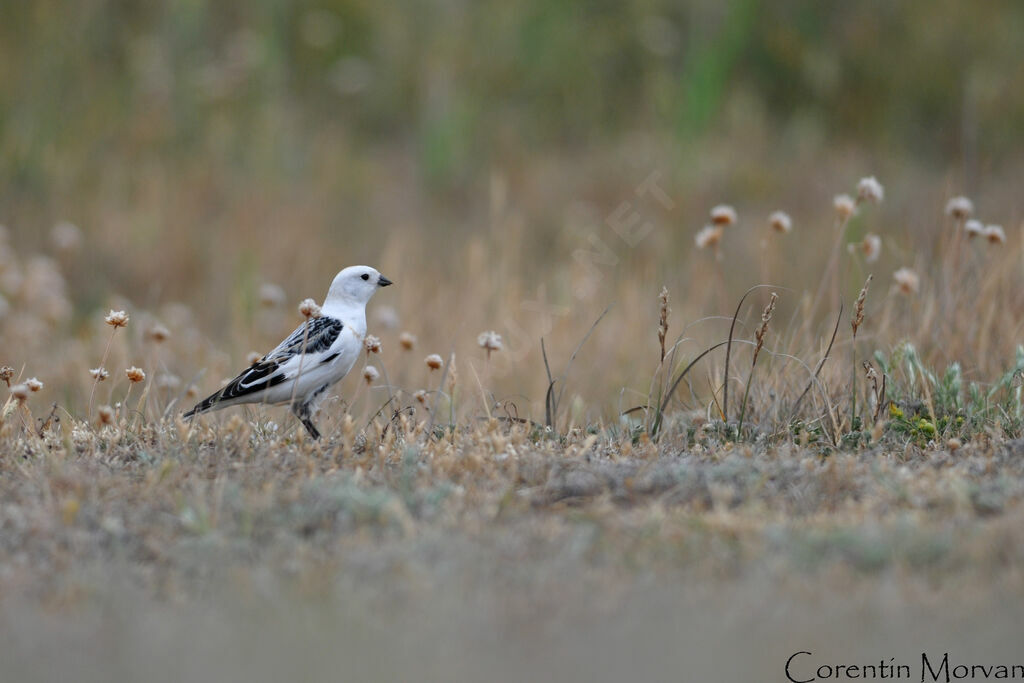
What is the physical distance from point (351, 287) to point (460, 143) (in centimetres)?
696

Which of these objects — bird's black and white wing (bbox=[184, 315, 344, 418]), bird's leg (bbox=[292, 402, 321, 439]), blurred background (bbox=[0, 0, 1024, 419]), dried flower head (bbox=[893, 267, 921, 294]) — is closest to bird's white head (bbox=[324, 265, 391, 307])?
bird's black and white wing (bbox=[184, 315, 344, 418])

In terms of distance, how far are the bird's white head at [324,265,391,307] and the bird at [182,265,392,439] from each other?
0.05 metres

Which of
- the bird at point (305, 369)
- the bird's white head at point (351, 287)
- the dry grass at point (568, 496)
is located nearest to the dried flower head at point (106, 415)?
the dry grass at point (568, 496)

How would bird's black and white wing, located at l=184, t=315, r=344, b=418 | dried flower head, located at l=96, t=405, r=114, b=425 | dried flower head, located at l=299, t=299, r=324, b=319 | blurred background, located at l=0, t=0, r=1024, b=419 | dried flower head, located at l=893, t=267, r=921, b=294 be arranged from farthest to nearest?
blurred background, located at l=0, t=0, r=1024, b=419 < dried flower head, located at l=893, t=267, r=921, b=294 < bird's black and white wing, located at l=184, t=315, r=344, b=418 < dried flower head, located at l=299, t=299, r=324, b=319 < dried flower head, located at l=96, t=405, r=114, b=425

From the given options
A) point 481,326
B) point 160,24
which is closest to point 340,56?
point 160,24

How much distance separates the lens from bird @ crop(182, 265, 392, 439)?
15.5 ft

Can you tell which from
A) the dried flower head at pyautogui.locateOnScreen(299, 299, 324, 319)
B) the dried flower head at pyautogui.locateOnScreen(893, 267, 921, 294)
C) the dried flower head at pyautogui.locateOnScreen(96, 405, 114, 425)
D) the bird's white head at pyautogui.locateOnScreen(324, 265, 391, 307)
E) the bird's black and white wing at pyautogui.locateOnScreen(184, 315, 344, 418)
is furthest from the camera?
the dried flower head at pyautogui.locateOnScreen(893, 267, 921, 294)

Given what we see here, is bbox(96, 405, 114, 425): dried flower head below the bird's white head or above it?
below

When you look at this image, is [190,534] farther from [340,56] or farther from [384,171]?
[340,56]

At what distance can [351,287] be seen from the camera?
201 inches

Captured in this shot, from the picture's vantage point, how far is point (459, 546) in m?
2.98

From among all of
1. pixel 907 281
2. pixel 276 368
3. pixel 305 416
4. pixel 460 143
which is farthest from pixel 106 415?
pixel 460 143

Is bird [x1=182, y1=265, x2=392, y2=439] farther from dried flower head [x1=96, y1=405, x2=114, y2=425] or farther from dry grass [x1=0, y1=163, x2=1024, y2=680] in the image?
dried flower head [x1=96, y1=405, x2=114, y2=425]

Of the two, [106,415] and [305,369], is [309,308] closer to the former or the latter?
[305,369]
